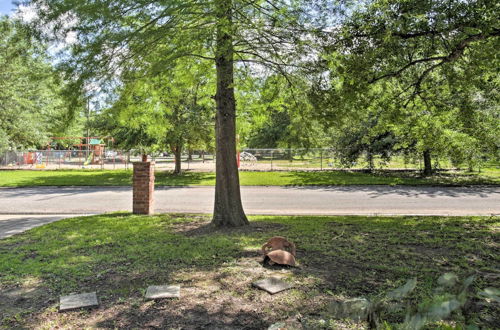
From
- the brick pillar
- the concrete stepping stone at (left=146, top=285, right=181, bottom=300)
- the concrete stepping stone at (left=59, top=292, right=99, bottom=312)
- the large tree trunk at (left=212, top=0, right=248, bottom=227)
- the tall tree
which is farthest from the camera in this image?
the brick pillar

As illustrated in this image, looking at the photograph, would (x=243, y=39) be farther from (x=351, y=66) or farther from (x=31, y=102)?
(x=31, y=102)

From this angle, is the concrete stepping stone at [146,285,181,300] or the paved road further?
the paved road

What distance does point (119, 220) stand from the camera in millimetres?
8758

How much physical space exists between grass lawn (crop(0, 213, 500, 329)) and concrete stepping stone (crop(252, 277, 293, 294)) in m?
0.08

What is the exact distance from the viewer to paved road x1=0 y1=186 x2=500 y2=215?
11.1 m

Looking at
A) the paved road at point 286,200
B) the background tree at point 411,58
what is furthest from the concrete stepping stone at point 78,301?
the paved road at point 286,200

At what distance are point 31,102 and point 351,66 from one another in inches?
994

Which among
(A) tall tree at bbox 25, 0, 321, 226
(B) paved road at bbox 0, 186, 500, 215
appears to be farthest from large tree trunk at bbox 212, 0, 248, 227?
(B) paved road at bbox 0, 186, 500, 215

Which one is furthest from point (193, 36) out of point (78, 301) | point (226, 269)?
point (78, 301)

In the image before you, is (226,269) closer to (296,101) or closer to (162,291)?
(162,291)

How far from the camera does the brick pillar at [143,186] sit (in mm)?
9204

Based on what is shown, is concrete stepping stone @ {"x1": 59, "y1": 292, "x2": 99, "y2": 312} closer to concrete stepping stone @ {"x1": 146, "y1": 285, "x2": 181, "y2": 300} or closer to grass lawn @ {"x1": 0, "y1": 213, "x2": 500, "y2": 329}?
grass lawn @ {"x1": 0, "y1": 213, "x2": 500, "y2": 329}

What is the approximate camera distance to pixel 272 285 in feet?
13.4

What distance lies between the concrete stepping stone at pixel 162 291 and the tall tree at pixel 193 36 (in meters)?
3.43
